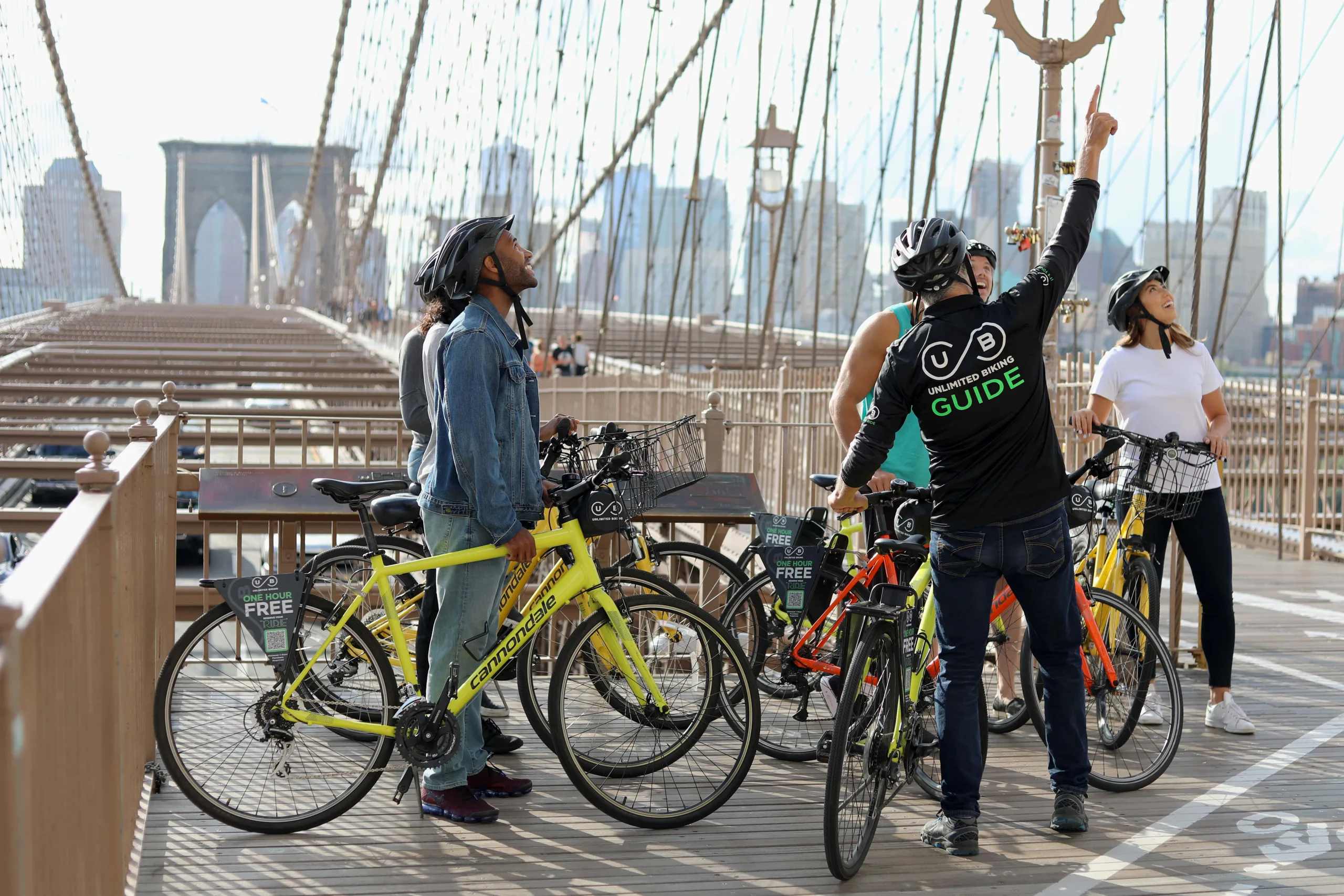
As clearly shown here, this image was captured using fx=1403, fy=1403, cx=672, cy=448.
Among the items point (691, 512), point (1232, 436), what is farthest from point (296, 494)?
point (1232, 436)

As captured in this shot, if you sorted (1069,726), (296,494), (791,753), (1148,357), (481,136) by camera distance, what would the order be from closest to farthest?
(1069,726), (791,753), (1148,357), (296,494), (481,136)

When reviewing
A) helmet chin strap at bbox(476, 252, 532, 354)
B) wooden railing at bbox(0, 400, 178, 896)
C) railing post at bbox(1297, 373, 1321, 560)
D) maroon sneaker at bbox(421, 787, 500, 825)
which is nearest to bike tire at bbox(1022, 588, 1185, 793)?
maroon sneaker at bbox(421, 787, 500, 825)

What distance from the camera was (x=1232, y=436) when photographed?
11.7 metres

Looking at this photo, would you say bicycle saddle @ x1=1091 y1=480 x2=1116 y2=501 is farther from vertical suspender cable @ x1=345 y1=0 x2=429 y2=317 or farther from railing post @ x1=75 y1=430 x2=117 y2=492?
vertical suspender cable @ x1=345 y1=0 x2=429 y2=317

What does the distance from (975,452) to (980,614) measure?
14.2 inches

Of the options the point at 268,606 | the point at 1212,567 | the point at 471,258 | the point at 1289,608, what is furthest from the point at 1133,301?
the point at 1289,608

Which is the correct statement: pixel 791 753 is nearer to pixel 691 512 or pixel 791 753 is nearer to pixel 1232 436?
pixel 691 512

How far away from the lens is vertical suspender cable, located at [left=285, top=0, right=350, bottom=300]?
132 feet

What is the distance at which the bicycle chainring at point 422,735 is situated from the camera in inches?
128

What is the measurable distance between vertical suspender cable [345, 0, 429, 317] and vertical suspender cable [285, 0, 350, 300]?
4.18 m

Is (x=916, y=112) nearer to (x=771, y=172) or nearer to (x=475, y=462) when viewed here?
(x=771, y=172)

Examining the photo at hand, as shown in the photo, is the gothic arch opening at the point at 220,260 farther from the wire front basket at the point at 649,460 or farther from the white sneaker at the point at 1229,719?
the white sneaker at the point at 1229,719

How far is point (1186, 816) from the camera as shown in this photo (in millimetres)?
3533

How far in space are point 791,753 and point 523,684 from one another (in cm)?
84
